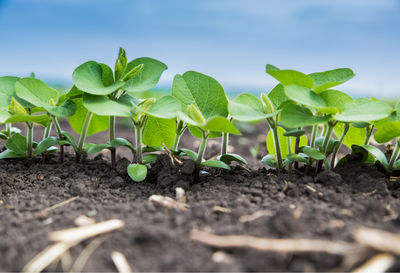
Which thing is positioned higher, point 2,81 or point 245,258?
point 2,81

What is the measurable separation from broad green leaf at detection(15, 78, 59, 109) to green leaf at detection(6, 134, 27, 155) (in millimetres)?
213

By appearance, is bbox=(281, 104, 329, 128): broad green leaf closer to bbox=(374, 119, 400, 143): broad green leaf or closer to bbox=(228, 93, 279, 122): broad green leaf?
bbox=(228, 93, 279, 122): broad green leaf

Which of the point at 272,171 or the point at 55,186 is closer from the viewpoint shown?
the point at 55,186

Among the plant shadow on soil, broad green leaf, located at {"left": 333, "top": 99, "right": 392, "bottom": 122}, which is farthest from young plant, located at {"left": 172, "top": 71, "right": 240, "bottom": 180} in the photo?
broad green leaf, located at {"left": 333, "top": 99, "right": 392, "bottom": 122}

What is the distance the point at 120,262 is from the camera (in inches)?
39.3

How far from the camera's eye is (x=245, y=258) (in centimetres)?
97

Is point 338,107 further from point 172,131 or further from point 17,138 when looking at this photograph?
point 17,138

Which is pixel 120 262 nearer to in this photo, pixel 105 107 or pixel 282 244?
pixel 282 244

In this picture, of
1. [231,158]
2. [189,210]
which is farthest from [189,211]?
[231,158]

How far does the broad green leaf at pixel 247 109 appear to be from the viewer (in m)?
1.38

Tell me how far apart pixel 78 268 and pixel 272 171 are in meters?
0.99

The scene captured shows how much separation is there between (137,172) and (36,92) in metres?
0.59

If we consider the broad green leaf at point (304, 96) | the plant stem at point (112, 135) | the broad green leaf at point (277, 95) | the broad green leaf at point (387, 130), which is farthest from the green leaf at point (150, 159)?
the broad green leaf at point (387, 130)

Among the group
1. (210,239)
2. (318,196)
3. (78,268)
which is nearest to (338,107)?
(318,196)
